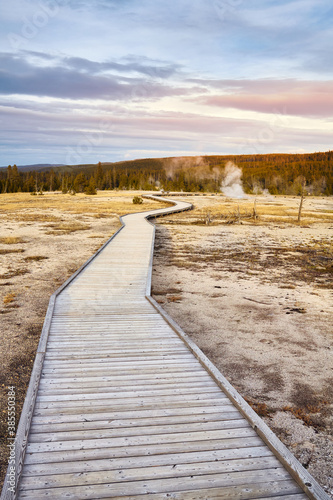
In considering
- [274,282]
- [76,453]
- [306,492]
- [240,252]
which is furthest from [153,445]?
[240,252]

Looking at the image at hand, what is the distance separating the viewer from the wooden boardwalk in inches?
132

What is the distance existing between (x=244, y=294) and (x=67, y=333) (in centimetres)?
635

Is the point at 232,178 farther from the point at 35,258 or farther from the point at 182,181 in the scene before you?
the point at 35,258

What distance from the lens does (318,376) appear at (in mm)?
6719

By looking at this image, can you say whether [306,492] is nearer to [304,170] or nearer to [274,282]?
[274,282]

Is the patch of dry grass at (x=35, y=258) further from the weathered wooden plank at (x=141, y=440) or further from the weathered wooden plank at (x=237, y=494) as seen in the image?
the weathered wooden plank at (x=237, y=494)

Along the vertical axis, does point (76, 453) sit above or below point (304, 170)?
below

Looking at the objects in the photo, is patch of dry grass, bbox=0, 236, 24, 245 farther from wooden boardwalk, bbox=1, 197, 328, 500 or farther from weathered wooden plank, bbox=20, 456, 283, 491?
weathered wooden plank, bbox=20, 456, 283, 491

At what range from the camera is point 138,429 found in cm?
413

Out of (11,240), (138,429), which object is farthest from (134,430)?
(11,240)

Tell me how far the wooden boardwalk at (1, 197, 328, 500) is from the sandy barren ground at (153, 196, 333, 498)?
1.10 metres

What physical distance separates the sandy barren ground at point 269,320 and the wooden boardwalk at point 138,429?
1103mm

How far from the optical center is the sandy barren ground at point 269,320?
551cm

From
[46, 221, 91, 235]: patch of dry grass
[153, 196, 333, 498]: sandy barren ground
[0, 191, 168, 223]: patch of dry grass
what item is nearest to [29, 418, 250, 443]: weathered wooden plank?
[153, 196, 333, 498]: sandy barren ground
